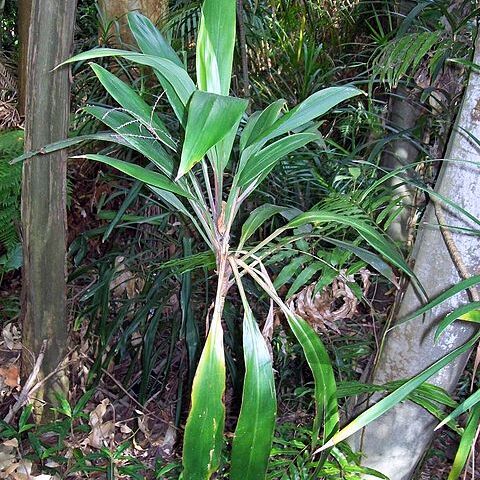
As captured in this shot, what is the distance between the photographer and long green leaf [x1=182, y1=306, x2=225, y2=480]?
90 cm

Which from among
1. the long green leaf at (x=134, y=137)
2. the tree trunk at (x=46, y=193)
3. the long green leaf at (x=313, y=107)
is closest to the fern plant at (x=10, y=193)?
the tree trunk at (x=46, y=193)

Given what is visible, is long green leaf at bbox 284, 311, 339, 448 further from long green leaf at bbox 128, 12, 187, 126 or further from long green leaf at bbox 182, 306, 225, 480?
long green leaf at bbox 128, 12, 187, 126

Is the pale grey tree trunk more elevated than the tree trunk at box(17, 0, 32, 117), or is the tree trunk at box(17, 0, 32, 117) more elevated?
the tree trunk at box(17, 0, 32, 117)

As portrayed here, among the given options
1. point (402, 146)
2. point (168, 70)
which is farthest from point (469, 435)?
point (402, 146)

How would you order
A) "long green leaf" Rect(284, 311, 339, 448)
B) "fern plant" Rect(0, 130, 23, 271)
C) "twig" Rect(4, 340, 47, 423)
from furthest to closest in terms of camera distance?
"fern plant" Rect(0, 130, 23, 271), "twig" Rect(4, 340, 47, 423), "long green leaf" Rect(284, 311, 339, 448)

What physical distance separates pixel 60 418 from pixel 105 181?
2.46ft

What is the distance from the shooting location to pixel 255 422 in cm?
91

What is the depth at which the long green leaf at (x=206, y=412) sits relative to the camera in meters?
0.90

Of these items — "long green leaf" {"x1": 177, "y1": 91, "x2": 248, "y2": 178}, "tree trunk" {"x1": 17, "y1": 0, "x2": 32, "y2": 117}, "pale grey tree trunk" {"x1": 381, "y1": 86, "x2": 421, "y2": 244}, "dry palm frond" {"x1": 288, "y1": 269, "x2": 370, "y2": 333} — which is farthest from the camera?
"tree trunk" {"x1": 17, "y1": 0, "x2": 32, "y2": 117}

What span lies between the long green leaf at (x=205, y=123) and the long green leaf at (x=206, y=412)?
32cm

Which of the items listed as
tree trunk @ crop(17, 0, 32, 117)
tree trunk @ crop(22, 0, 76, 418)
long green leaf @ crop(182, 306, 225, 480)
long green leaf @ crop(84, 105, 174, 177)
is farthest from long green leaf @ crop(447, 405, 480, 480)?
tree trunk @ crop(17, 0, 32, 117)

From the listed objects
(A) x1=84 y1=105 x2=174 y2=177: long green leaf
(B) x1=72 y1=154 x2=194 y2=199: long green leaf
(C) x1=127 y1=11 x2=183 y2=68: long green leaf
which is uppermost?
(C) x1=127 y1=11 x2=183 y2=68: long green leaf

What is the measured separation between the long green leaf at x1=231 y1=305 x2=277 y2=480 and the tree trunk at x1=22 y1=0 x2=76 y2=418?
0.63 m

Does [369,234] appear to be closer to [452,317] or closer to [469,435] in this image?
[452,317]
